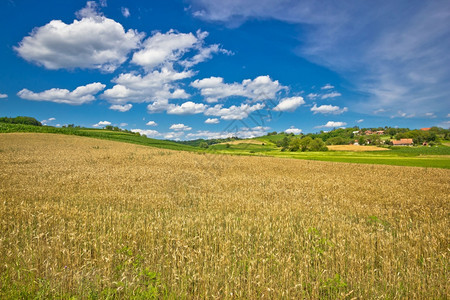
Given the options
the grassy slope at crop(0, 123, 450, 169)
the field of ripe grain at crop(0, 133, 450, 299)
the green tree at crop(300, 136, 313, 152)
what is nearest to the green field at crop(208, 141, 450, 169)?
the grassy slope at crop(0, 123, 450, 169)

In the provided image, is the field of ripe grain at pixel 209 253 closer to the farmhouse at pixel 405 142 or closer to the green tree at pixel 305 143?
the green tree at pixel 305 143

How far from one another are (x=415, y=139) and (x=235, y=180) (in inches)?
4429

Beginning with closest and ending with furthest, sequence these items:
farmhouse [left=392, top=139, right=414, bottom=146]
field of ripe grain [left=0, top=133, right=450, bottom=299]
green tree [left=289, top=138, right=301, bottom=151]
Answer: field of ripe grain [left=0, top=133, right=450, bottom=299]
green tree [left=289, top=138, right=301, bottom=151]
farmhouse [left=392, top=139, right=414, bottom=146]

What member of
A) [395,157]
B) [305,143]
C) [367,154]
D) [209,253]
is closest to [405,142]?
[305,143]

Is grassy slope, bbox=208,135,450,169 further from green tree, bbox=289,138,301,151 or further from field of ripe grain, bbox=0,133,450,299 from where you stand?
field of ripe grain, bbox=0,133,450,299

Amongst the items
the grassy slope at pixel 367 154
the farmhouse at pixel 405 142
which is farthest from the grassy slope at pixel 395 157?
the farmhouse at pixel 405 142

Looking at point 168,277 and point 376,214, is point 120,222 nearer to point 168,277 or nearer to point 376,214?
point 168,277

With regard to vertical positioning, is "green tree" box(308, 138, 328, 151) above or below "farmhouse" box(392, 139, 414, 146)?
below

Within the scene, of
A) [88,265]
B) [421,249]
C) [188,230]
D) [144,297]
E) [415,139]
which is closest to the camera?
[144,297]

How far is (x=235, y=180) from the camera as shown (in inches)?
544

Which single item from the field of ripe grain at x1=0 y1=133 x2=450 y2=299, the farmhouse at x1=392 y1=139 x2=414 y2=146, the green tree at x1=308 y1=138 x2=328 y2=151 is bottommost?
the field of ripe grain at x1=0 y1=133 x2=450 y2=299

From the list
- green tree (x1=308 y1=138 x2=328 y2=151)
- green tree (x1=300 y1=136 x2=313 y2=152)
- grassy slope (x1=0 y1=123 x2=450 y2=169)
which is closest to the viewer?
grassy slope (x1=0 y1=123 x2=450 y2=169)

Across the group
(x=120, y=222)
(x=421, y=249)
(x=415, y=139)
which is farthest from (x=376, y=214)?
(x=415, y=139)

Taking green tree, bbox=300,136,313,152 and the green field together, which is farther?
green tree, bbox=300,136,313,152
